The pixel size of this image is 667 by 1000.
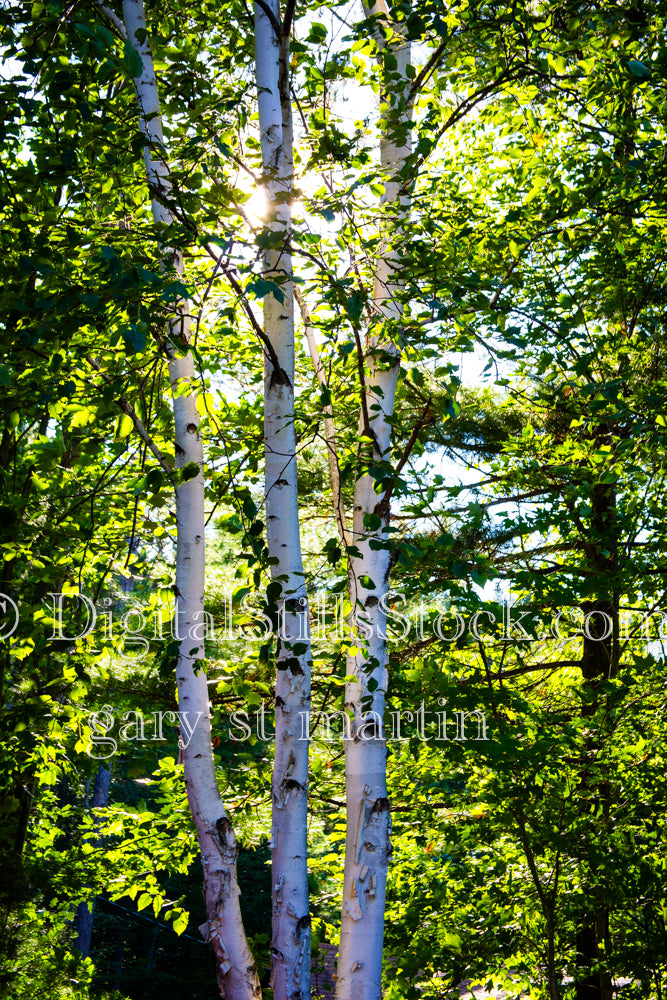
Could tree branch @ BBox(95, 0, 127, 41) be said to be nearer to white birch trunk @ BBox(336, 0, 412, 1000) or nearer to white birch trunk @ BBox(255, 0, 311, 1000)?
white birch trunk @ BBox(255, 0, 311, 1000)

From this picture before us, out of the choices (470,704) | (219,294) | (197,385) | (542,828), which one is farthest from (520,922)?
(219,294)

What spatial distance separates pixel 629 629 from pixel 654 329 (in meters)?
1.83

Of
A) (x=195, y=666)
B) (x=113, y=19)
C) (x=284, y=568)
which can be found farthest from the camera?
(x=113, y=19)

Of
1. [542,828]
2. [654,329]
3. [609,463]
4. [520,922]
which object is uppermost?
[654,329]

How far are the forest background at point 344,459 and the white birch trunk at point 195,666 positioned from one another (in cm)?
1

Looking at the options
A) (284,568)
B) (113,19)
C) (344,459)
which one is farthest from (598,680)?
(113,19)

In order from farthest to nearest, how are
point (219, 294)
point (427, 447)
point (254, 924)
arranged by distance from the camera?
point (254, 924) < point (427, 447) < point (219, 294)

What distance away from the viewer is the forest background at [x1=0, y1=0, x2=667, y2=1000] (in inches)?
98.2

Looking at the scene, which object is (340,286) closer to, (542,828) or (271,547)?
(271,547)

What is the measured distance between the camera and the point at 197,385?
8.26 feet

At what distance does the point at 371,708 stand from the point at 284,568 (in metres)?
0.69

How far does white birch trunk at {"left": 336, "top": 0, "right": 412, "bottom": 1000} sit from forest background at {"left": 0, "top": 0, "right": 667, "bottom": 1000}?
1 cm

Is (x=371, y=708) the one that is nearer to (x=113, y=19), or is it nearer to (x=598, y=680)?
(x=598, y=680)

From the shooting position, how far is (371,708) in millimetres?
2811
